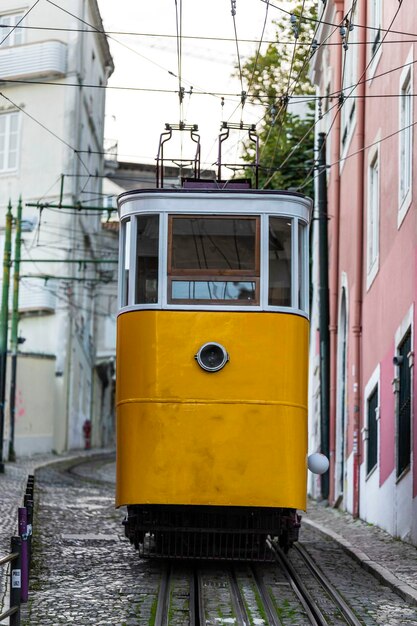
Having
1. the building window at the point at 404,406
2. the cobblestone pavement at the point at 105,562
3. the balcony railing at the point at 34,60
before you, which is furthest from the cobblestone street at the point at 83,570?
the balcony railing at the point at 34,60

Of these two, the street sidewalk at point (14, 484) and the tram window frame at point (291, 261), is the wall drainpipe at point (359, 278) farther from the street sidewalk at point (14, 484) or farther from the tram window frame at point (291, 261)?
the tram window frame at point (291, 261)

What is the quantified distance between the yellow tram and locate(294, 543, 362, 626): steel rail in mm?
567

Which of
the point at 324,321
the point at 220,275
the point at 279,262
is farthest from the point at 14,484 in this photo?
the point at 279,262

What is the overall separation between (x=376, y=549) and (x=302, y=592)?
3701 millimetres

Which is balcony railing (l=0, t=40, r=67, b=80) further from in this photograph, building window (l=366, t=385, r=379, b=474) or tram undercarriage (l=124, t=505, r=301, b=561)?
tram undercarriage (l=124, t=505, r=301, b=561)

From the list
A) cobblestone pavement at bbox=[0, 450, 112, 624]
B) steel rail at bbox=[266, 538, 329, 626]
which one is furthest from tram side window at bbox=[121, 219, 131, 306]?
steel rail at bbox=[266, 538, 329, 626]

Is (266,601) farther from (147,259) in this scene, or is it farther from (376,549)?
A: (376,549)

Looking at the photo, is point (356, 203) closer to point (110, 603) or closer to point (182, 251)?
point (182, 251)

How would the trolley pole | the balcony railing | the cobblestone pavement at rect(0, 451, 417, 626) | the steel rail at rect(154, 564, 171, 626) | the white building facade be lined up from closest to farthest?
the steel rail at rect(154, 564, 171, 626), the cobblestone pavement at rect(0, 451, 417, 626), the trolley pole, the balcony railing, the white building facade

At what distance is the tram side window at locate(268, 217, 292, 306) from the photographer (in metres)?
12.4

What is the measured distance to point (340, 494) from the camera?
2262cm

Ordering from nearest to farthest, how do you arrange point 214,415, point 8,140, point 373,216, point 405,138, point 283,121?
point 214,415, point 405,138, point 373,216, point 283,121, point 8,140

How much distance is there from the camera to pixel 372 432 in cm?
1959

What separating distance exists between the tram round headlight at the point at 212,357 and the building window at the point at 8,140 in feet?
95.0
